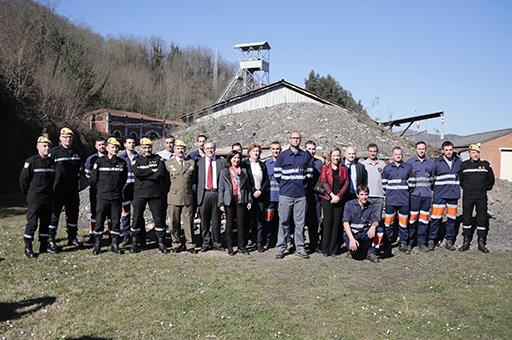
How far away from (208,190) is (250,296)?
2860 millimetres

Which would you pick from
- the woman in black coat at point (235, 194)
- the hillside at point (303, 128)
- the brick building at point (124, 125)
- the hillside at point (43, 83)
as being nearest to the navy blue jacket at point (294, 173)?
the woman in black coat at point (235, 194)

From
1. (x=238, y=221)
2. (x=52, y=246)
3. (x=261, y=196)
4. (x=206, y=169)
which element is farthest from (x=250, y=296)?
(x=52, y=246)

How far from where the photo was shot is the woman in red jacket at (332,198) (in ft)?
25.6

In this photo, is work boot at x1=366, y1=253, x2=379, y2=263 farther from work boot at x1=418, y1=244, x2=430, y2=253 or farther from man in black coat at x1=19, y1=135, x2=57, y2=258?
man in black coat at x1=19, y1=135, x2=57, y2=258

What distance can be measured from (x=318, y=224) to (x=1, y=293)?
17.5 ft

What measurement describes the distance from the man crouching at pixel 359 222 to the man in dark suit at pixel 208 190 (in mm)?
2383

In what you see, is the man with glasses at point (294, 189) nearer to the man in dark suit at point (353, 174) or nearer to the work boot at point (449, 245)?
the man in dark suit at point (353, 174)

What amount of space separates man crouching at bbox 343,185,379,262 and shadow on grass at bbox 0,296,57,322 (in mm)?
4732

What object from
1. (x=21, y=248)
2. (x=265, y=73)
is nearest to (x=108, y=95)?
(x=265, y=73)

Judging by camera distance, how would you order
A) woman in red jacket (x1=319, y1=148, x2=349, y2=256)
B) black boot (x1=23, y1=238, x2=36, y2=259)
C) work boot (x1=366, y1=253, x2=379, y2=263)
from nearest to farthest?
black boot (x1=23, y1=238, x2=36, y2=259) < work boot (x1=366, y1=253, x2=379, y2=263) < woman in red jacket (x1=319, y1=148, x2=349, y2=256)

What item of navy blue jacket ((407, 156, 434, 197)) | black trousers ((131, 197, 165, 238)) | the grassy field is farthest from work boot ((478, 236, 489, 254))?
black trousers ((131, 197, 165, 238))

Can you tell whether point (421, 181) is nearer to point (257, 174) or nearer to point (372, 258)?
point (372, 258)

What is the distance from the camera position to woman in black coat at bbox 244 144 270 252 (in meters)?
8.24

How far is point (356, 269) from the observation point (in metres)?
7.13
